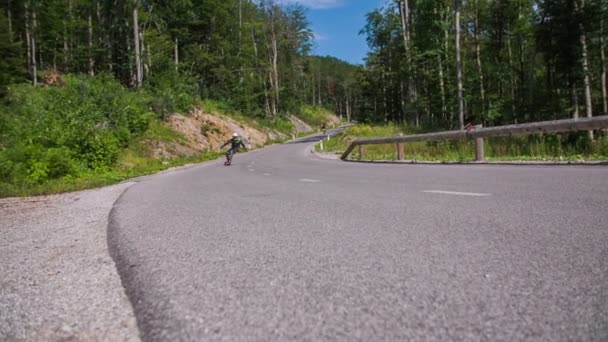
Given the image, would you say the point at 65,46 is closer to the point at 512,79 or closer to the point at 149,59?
the point at 149,59

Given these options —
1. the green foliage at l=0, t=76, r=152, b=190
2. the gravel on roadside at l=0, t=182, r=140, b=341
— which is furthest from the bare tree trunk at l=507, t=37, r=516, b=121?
the gravel on roadside at l=0, t=182, r=140, b=341

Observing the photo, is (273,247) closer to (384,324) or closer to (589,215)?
(384,324)

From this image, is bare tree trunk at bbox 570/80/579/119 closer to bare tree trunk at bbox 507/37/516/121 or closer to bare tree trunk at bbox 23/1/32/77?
bare tree trunk at bbox 507/37/516/121

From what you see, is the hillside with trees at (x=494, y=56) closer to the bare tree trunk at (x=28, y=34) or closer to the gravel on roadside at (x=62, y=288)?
the gravel on roadside at (x=62, y=288)

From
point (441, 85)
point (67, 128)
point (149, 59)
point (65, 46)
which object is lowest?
point (67, 128)

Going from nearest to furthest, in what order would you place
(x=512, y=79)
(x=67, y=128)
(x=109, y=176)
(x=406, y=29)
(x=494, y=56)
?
(x=109, y=176), (x=67, y=128), (x=406, y=29), (x=512, y=79), (x=494, y=56)

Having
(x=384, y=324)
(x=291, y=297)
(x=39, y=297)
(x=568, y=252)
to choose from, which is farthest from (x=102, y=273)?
(x=568, y=252)

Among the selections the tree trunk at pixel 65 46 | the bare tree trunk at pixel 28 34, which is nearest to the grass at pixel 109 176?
the bare tree trunk at pixel 28 34

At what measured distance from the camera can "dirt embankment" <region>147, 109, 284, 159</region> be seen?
28814 mm

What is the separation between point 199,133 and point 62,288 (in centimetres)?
3346

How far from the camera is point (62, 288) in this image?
2928 millimetres

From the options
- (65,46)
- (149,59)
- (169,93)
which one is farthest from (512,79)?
(65,46)

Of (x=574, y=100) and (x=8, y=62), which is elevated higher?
(x=8, y=62)

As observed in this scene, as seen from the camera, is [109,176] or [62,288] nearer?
[62,288]
